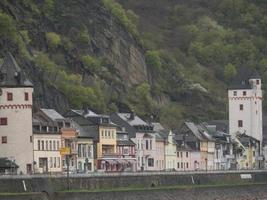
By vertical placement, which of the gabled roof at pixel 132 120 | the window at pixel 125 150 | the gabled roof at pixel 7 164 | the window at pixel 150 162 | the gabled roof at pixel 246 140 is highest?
the gabled roof at pixel 132 120

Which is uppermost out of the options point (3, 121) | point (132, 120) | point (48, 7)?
point (48, 7)

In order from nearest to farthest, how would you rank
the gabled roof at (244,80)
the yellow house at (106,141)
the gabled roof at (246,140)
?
the yellow house at (106,141) < the gabled roof at (246,140) < the gabled roof at (244,80)

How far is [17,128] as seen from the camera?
128 m

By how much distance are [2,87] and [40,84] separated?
28.9 m

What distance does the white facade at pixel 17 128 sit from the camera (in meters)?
128

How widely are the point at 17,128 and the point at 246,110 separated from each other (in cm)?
6694

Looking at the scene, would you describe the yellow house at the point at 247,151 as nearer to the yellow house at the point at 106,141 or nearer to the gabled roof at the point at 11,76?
the yellow house at the point at 106,141

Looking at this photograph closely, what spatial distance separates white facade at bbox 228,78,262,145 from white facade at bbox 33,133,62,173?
54.7m

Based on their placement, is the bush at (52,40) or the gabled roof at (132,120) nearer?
the gabled roof at (132,120)

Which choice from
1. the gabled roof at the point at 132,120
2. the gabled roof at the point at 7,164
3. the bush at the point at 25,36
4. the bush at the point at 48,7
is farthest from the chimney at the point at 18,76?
the bush at the point at 48,7

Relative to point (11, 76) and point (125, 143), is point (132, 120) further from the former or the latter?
point (11, 76)

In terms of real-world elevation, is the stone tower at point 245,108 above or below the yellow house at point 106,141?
above

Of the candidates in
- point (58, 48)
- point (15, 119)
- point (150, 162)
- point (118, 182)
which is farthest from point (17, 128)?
Result: point (58, 48)

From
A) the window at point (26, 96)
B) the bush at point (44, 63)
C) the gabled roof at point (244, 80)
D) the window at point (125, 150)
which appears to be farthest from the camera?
the gabled roof at point (244, 80)
